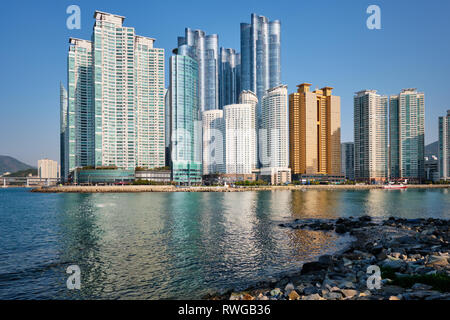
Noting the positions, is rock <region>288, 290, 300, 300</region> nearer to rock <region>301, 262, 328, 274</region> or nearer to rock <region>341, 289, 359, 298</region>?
rock <region>341, 289, 359, 298</region>

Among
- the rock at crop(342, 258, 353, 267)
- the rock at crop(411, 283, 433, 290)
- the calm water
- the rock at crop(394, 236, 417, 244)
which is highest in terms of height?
the rock at crop(411, 283, 433, 290)

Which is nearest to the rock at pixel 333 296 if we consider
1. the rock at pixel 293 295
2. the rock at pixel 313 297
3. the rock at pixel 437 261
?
the rock at pixel 313 297

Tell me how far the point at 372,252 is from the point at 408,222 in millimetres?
27511

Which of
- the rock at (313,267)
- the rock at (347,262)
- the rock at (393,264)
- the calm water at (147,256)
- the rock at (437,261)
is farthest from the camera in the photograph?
→ the rock at (347,262)

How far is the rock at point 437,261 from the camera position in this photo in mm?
19484

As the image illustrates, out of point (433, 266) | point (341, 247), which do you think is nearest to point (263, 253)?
point (341, 247)

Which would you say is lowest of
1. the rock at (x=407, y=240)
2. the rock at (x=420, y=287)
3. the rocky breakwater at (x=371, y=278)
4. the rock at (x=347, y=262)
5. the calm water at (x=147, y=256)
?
the calm water at (x=147, y=256)

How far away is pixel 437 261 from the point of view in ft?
66.0

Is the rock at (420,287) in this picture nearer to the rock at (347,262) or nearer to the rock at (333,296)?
the rock at (333,296)

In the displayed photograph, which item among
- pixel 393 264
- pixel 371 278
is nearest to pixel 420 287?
pixel 371 278

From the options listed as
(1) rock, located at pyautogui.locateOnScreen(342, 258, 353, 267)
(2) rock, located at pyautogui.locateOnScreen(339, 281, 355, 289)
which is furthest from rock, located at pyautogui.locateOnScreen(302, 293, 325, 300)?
(1) rock, located at pyautogui.locateOnScreen(342, 258, 353, 267)

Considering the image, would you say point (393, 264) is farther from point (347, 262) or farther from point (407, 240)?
point (407, 240)

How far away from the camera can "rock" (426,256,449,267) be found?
1948 centimetres
